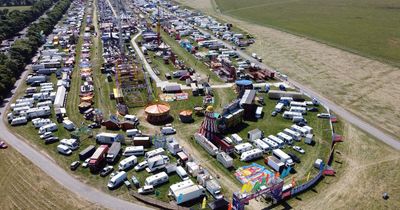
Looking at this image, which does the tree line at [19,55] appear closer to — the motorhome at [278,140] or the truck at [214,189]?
the truck at [214,189]

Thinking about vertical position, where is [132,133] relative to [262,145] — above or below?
below

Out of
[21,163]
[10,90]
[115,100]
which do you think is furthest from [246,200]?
[10,90]

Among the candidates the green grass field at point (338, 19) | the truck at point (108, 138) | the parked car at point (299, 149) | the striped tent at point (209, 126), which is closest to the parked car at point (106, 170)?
the truck at point (108, 138)

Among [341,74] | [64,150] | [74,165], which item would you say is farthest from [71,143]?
[341,74]

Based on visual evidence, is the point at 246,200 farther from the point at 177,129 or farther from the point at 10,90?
the point at 10,90

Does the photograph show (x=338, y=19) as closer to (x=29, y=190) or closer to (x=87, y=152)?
(x=87, y=152)
